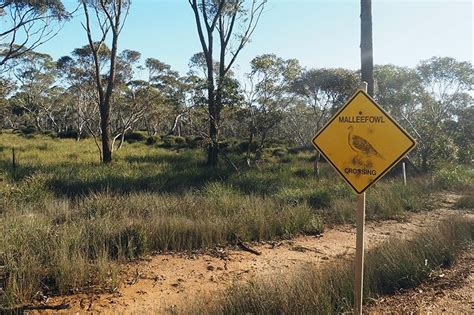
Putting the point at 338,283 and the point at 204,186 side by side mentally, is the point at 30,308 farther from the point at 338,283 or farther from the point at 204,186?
the point at 204,186

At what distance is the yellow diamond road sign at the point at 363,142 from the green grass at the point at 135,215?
10.8 ft

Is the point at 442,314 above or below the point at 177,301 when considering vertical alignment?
above

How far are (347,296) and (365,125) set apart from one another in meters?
1.90

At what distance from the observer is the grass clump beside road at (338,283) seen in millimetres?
3688

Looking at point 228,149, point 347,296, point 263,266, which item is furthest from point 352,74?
point 347,296

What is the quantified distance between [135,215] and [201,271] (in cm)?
265

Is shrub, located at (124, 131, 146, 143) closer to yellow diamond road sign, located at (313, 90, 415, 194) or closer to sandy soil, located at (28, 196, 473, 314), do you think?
sandy soil, located at (28, 196, 473, 314)

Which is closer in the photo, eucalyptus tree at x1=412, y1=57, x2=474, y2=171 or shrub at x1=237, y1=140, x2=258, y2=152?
eucalyptus tree at x1=412, y1=57, x2=474, y2=171

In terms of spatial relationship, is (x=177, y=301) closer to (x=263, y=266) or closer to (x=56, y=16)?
(x=263, y=266)

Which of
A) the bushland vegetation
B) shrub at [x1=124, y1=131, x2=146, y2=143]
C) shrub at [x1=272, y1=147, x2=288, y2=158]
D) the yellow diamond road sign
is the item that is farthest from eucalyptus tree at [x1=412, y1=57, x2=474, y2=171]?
shrub at [x1=124, y1=131, x2=146, y2=143]

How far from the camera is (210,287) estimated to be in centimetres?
498

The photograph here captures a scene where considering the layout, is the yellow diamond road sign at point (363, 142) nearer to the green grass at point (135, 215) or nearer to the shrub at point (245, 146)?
the green grass at point (135, 215)

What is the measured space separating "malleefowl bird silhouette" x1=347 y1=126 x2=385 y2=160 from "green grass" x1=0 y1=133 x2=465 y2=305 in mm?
3457

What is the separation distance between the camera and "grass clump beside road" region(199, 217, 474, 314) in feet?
12.1
